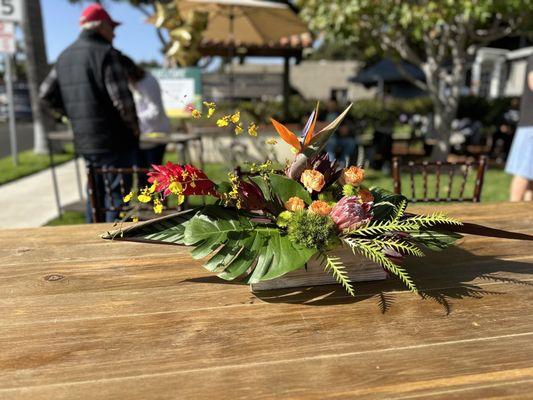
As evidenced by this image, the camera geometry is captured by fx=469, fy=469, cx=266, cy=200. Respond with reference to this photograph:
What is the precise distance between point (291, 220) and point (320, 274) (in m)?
0.22

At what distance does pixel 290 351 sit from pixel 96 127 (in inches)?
115

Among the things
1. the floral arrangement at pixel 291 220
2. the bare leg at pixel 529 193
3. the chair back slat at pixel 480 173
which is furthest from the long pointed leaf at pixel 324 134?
the bare leg at pixel 529 193

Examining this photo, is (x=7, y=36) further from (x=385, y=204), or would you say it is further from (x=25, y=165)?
(x=385, y=204)

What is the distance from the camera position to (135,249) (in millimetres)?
1798

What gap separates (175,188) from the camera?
4.08 ft

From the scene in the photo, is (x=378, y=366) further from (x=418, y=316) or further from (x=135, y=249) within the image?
(x=135, y=249)

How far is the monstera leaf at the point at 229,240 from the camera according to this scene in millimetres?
1263

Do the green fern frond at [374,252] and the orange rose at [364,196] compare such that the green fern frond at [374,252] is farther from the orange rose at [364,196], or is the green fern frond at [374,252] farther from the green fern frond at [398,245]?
the orange rose at [364,196]

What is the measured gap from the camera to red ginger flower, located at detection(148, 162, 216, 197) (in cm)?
128

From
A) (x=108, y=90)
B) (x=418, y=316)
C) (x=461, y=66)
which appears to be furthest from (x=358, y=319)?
(x=461, y=66)

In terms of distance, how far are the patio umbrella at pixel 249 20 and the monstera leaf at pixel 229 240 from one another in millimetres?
5128

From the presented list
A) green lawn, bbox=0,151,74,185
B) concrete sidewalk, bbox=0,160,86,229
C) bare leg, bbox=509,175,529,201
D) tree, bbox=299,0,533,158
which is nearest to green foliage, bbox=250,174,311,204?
bare leg, bbox=509,175,529,201

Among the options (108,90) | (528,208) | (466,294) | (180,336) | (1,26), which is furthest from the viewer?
(1,26)

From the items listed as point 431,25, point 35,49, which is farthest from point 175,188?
point 35,49
